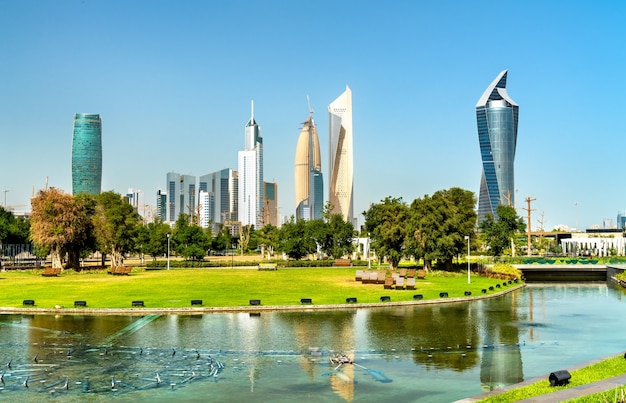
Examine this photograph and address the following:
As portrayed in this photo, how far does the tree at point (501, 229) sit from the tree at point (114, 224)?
67455mm

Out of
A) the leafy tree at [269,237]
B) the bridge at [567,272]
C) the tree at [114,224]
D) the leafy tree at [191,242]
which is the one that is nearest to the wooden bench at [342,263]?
the leafy tree at [191,242]

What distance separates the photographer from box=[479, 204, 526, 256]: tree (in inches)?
4750

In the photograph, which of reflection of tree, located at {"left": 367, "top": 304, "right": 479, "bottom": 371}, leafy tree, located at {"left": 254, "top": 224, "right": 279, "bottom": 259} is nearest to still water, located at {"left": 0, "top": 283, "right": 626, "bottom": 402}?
reflection of tree, located at {"left": 367, "top": 304, "right": 479, "bottom": 371}

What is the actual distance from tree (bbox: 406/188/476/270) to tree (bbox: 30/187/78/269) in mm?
52235

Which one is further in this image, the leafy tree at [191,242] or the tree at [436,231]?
the leafy tree at [191,242]

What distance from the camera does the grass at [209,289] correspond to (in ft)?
182

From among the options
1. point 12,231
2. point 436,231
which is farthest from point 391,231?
point 12,231

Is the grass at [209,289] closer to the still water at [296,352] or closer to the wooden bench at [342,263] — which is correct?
the still water at [296,352]

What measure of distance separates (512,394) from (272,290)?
44.5 m

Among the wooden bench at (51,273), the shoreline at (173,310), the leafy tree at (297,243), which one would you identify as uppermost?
the leafy tree at (297,243)

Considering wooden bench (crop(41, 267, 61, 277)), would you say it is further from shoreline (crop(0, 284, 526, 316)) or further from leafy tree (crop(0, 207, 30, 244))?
leafy tree (crop(0, 207, 30, 244))

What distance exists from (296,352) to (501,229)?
327 feet

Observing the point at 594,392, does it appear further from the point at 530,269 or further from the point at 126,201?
the point at 126,201

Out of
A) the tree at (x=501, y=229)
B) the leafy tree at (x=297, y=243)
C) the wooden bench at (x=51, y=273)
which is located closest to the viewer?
the wooden bench at (x=51, y=273)
